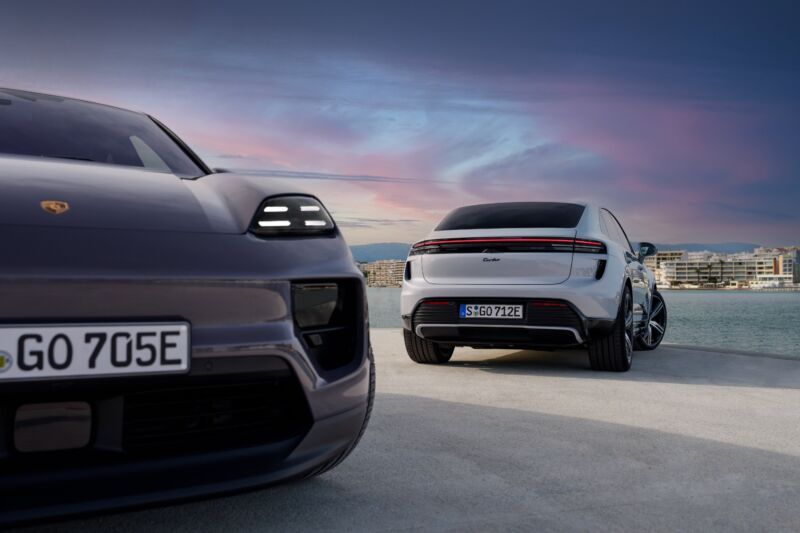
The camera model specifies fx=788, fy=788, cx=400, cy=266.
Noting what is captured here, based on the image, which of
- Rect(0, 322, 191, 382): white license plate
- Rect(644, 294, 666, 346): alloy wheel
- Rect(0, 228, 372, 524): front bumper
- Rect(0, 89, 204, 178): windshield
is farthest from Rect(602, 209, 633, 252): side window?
Rect(0, 322, 191, 382): white license plate

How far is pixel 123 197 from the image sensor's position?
219 cm

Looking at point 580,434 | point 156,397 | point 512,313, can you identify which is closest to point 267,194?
point 156,397

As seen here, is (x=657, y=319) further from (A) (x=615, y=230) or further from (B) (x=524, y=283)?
(B) (x=524, y=283)

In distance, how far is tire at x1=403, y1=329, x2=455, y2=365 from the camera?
22.2 feet

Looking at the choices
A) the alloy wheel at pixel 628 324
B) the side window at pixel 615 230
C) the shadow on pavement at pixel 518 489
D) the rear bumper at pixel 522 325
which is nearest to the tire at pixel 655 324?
the side window at pixel 615 230

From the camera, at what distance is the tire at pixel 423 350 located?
6762 mm

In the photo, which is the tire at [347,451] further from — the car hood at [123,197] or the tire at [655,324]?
the tire at [655,324]

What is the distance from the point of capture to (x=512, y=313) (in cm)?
600

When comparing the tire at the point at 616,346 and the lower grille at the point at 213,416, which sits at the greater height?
the lower grille at the point at 213,416

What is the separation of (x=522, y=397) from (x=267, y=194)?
3.00 meters

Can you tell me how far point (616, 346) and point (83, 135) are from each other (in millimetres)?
4468

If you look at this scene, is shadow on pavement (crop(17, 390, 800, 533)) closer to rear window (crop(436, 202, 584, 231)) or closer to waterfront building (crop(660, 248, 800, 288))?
rear window (crop(436, 202, 584, 231))

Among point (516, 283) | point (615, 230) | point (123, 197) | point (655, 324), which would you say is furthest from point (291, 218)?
point (655, 324)

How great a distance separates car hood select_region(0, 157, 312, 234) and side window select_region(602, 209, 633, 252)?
16.3ft
